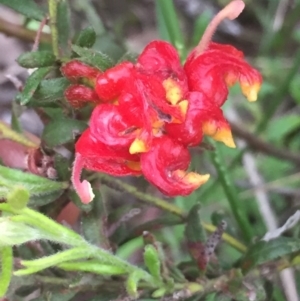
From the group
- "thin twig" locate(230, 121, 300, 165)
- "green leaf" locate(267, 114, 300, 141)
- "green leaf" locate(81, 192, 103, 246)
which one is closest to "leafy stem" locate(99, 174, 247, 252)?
"green leaf" locate(81, 192, 103, 246)

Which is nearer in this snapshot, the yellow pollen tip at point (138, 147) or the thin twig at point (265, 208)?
the yellow pollen tip at point (138, 147)

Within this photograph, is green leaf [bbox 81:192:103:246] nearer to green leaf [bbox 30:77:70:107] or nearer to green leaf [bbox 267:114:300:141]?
green leaf [bbox 30:77:70:107]

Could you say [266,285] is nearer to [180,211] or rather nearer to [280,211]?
[180,211]

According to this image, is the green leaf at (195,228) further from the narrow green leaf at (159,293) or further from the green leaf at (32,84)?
the green leaf at (32,84)

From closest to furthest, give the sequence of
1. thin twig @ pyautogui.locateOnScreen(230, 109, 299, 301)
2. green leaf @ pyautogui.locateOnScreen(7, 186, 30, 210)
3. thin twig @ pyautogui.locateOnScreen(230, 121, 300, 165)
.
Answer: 1. green leaf @ pyautogui.locateOnScreen(7, 186, 30, 210)
2. thin twig @ pyautogui.locateOnScreen(230, 109, 299, 301)
3. thin twig @ pyautogui.locateOnScreen(230, 121, 300, 165)

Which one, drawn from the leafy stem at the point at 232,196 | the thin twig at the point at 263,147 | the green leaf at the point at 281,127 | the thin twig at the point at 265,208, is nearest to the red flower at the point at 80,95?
the leafy stem at the point at 232,196

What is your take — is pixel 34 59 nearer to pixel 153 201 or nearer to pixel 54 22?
pixel 54 22

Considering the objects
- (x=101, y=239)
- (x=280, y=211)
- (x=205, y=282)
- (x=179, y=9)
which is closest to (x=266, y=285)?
(x=205, y=282)
